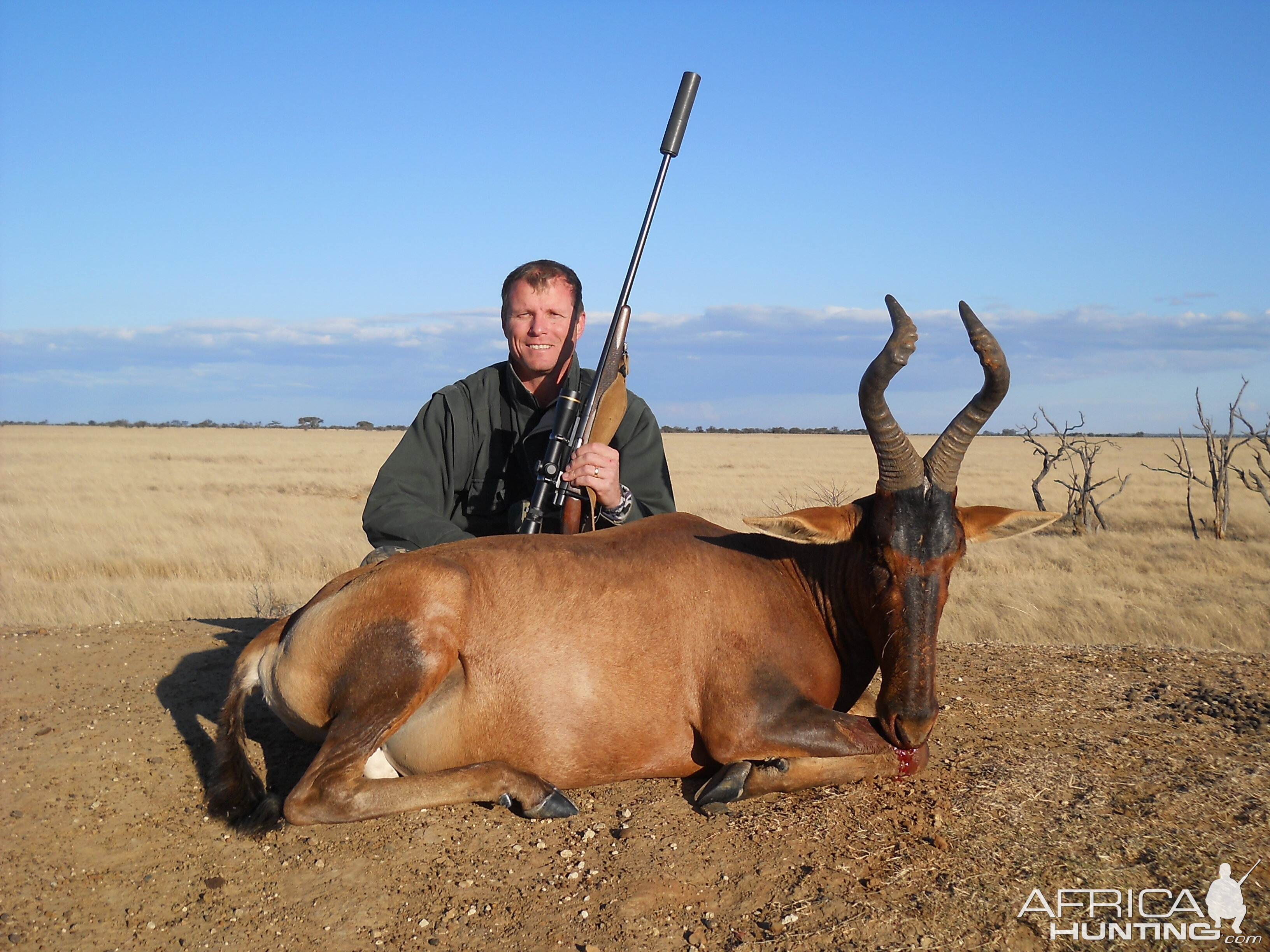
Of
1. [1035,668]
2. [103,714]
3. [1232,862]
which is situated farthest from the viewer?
[1035,668]

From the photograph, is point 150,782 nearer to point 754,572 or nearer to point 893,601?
point 754,572

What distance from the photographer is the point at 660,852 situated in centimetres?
425

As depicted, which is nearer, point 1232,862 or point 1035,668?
point 1232,862

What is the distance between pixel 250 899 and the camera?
4043 mm

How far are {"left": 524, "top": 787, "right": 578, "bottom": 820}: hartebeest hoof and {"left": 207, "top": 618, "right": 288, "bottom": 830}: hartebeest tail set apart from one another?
1.25 m

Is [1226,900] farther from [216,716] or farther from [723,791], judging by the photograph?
[216,716]

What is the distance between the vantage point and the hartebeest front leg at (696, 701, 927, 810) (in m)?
4.61

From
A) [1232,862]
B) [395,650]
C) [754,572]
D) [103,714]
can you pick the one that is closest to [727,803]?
[754,572]

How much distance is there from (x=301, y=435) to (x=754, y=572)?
81786 mm

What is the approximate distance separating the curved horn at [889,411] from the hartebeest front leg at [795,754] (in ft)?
3.84

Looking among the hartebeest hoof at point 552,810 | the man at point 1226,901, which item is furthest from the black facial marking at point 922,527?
the hartebeest hoof at point 552,810

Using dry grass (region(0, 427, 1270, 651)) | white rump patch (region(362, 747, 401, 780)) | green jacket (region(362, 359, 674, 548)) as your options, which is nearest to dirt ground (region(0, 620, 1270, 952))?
white rump patch (region(362, 747, 401, 780))

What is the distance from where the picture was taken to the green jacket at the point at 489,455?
7004 millimetres

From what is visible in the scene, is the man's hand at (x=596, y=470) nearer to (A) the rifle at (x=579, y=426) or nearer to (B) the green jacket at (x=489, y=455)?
(A) the rifle at (x=579, y=426)
